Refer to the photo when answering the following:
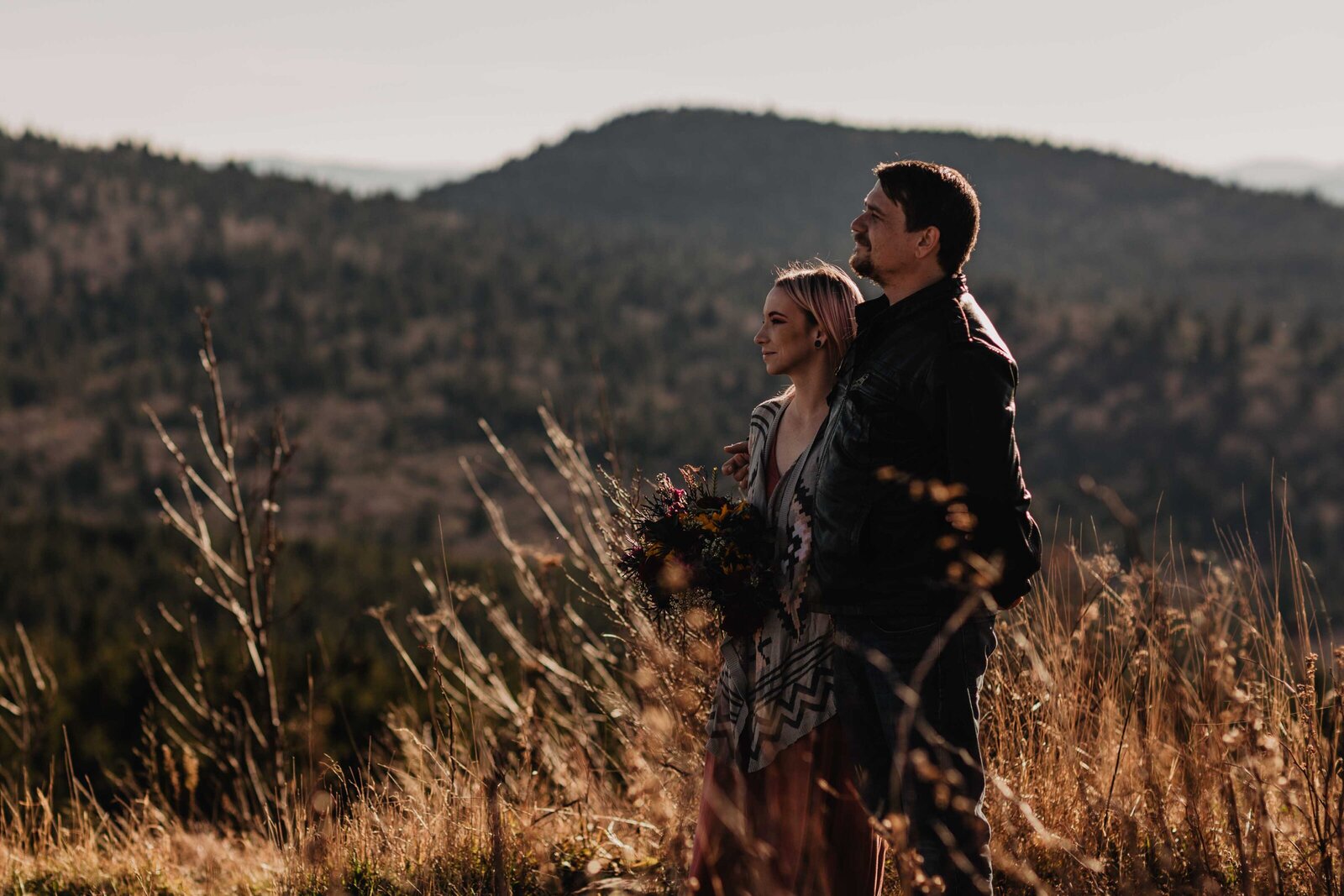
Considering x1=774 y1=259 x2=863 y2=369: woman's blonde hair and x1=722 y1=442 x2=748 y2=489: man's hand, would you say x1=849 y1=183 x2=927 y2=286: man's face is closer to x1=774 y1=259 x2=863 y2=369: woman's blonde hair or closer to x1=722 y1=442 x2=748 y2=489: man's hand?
x1=774 y1=259 x2=863 y2=369: woman's blonde hair

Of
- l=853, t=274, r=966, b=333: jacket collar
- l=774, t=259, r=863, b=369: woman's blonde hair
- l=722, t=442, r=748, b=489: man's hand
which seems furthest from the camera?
l=722, t=442, r=748, b=489: man's hand

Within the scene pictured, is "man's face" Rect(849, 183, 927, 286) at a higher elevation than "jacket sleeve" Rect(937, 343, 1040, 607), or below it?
higher

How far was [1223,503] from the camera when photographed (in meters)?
32.2

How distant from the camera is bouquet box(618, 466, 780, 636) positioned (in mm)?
2561

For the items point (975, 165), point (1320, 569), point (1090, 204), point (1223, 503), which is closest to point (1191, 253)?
point (1090, 204)

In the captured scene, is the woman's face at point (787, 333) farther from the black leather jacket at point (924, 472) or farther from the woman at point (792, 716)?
the black leather jacket at point (924, 472)

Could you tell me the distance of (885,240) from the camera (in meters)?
2.31

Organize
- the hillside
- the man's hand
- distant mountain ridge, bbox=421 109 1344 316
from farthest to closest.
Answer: distant mountain ridge, bbox=421 109 1344 316 → the hillside → the man's hand

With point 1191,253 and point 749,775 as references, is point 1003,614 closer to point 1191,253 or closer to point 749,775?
point 749,775

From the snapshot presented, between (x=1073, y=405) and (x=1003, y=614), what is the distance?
39.1m

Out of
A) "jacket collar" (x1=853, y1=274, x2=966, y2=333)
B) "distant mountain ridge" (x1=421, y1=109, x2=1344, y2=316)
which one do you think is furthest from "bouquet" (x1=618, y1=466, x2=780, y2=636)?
"distant mountain ridge" (x1=421, y1=109, x2=1344, y2=316)

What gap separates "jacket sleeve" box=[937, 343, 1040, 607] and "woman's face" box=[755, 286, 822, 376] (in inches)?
21.4

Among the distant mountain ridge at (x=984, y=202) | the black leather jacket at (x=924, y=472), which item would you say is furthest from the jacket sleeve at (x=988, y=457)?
the distant mountain ridge at (x=984, y=202)

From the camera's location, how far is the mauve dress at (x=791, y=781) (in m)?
2.46
